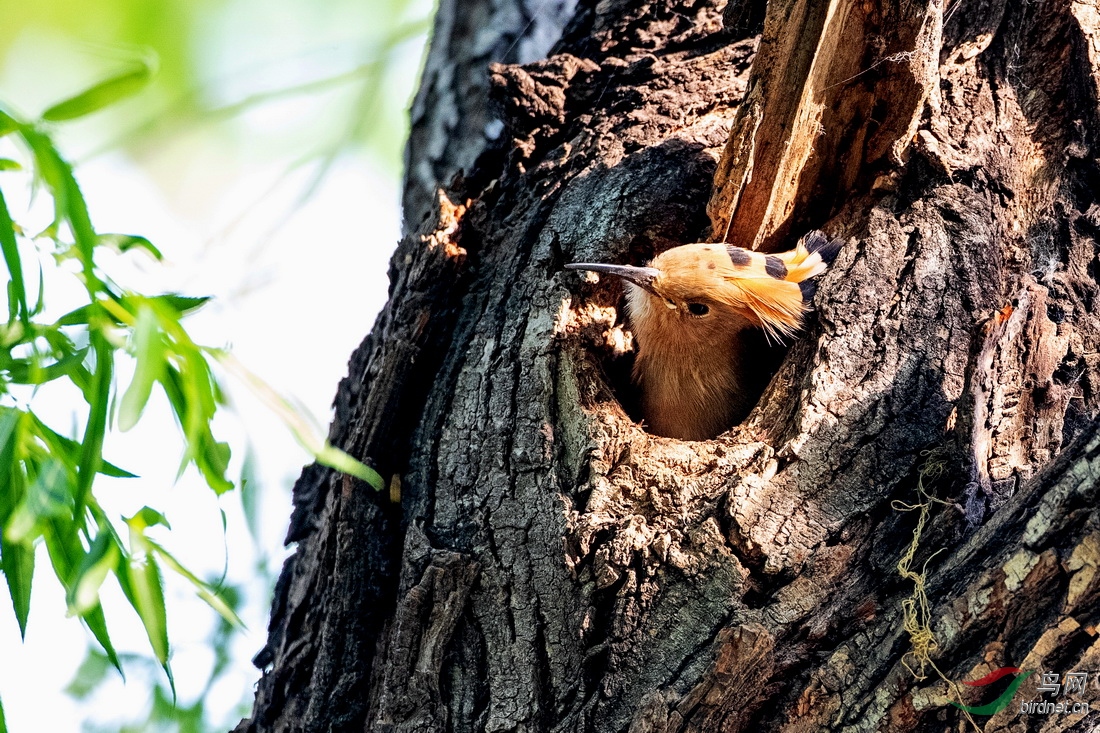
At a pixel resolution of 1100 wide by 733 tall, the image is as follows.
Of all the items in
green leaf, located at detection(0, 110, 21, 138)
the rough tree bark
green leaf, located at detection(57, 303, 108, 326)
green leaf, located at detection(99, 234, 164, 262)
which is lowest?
the rough tree bark

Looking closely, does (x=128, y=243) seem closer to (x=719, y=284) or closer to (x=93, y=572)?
(x=93, y=572)

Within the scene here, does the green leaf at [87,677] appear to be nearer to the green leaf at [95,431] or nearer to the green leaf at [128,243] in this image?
the green leaf at [128,243]

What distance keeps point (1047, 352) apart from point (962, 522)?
726mm

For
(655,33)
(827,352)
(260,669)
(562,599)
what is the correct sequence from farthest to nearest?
(655,33)
(260,669)
(827,352)
(562,599)

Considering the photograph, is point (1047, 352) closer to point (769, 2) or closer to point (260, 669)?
point (769, 2)

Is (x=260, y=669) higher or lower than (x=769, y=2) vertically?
lower

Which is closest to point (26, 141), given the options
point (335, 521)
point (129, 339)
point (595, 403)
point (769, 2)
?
point (129, 339)

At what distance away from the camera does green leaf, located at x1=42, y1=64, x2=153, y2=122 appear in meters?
2.09

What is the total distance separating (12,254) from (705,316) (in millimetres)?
2766

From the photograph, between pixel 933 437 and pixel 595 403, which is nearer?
pixel 933 437

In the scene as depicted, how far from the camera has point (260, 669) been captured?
3.61m

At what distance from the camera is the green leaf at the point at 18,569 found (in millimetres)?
2125

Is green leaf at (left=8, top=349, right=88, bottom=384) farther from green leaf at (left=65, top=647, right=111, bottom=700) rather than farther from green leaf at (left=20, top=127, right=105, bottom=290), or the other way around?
green leaf at (left=65, top=647, right=111, bottom=700)

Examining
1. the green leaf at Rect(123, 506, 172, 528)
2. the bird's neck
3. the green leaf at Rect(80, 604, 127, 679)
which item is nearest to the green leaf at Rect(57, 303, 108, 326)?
the green leaf at Rect(123, 506, 172, 528)
